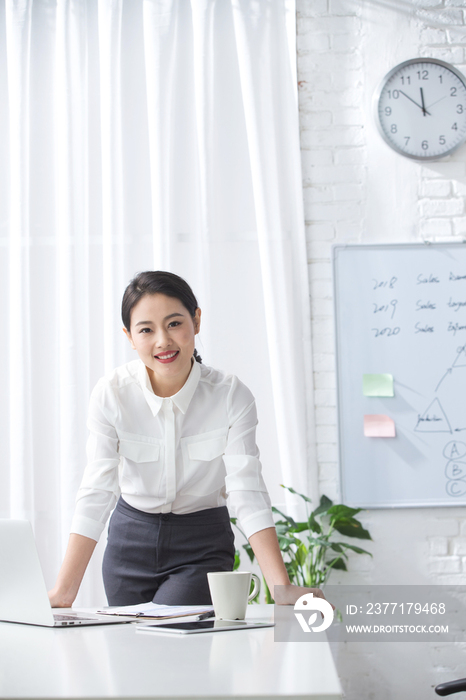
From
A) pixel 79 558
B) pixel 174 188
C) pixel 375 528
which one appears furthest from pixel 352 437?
pixel 79 558

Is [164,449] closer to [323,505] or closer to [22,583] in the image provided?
[22,583]

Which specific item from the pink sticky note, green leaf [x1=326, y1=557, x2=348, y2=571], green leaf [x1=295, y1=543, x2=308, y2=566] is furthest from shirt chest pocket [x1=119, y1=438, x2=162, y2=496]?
the pink sticky note

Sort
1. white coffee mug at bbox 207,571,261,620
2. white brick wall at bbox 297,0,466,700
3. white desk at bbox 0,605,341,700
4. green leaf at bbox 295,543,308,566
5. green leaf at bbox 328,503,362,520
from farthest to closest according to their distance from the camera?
1. white brick wall at bbox 297,0,466,700
2. green leaf at bbox 328,503,362,520
3. green leaf at bbox 295,543,308,566
4. white coffee mug at bbox 207,571,261,620
5. white desk at bbox 0,605,341,700

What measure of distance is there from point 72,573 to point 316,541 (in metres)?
1.13

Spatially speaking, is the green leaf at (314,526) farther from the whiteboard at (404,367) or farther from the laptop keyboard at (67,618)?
the laptop keyboard at (67,618)

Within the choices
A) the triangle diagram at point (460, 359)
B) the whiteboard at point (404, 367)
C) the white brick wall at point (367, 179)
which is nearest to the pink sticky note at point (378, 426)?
the whiteboard at point (404, 367)

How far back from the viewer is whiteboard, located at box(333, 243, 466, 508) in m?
2.45

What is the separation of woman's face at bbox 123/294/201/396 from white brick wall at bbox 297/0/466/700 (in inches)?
42.0

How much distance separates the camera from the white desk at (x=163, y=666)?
0.54 metres

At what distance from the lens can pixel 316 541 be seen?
7.21ft

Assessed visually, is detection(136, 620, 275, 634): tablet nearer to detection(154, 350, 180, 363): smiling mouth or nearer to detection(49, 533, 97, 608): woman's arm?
detection(49, 533, 97, 608): woman's arm

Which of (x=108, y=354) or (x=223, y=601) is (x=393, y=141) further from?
(x=223, y=601)

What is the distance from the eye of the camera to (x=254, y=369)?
250 centimetres

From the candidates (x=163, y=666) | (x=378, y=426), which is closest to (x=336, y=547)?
(x=378, y=426)
